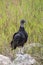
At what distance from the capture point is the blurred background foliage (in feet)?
18.4

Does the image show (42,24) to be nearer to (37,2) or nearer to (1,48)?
(37,2)

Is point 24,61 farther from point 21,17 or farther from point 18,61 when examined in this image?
point 21,17

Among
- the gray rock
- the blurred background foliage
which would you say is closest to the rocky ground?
the gray rock

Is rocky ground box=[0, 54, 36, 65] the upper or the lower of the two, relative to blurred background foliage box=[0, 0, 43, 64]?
upper

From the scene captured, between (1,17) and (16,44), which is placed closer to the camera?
(16,44)

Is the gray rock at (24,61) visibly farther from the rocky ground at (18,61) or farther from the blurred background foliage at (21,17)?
the blurred background foliage at (21,17)

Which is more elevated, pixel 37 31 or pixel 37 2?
pixel 37 2

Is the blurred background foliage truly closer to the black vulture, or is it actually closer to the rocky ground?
the black vulture

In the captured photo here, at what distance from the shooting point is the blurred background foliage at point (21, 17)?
5.59 meters

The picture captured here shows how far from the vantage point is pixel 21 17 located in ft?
19.3

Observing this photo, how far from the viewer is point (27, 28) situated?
5707mm

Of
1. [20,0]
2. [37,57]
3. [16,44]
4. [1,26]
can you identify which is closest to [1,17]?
[1,26]

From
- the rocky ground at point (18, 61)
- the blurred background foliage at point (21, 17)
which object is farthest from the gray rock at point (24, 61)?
the blurred background foliage at point (21, 17)

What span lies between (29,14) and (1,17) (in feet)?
1.92
